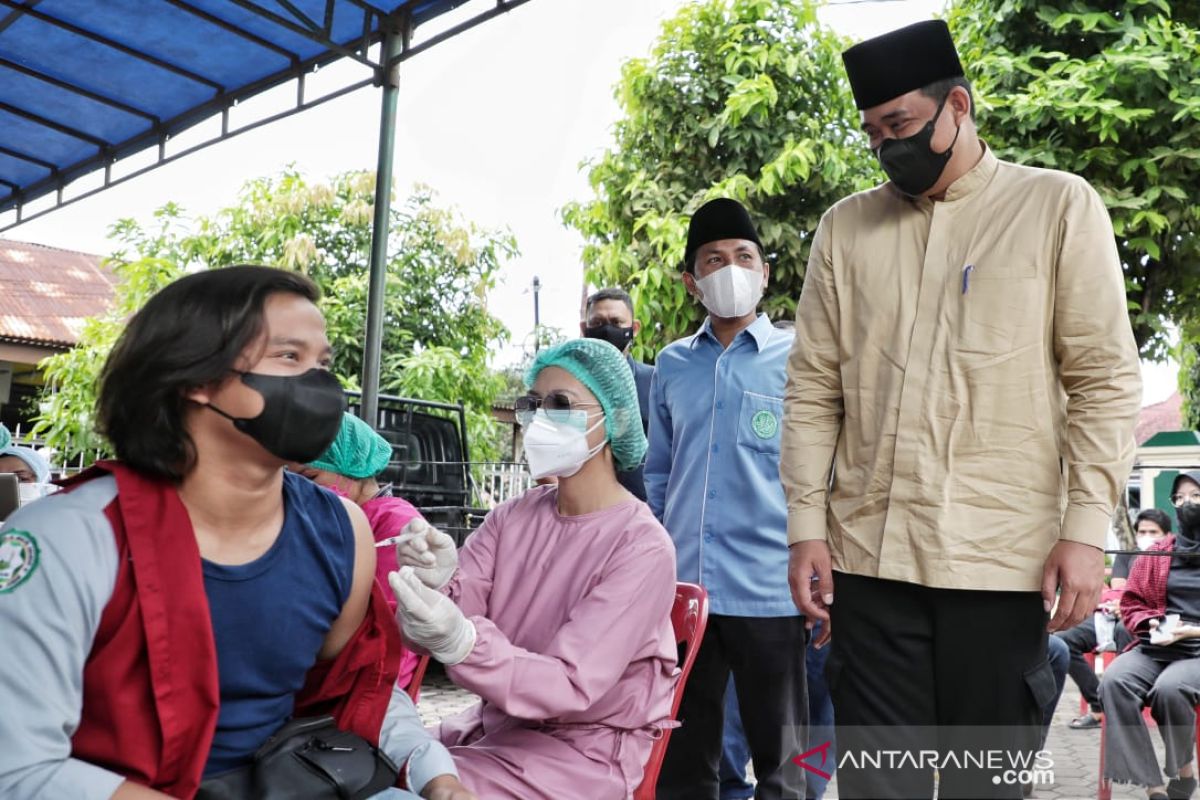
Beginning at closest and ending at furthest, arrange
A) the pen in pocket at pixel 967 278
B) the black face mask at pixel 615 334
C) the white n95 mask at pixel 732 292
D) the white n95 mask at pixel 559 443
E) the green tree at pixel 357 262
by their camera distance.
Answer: the pen in pocket at pixel 967 278
the white n95 mask at pixel 559 443
the white n95 mask at pixel 732 292
the black face mask at pixel 615 334
the green tree at pixel 357 262

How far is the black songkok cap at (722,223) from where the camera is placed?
369 centimetres

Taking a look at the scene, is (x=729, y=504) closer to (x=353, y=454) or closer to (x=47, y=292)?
(x=353, y=454)

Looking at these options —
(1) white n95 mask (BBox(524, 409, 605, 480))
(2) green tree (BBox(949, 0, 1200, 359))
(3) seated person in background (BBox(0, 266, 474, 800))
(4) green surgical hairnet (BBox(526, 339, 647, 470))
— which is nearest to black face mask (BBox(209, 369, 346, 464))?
(3) seated person in background (BBox(0, 266, 474, 800))

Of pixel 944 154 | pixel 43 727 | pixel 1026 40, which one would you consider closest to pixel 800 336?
pixel 944 154

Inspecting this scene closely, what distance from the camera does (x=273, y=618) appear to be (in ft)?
6.05

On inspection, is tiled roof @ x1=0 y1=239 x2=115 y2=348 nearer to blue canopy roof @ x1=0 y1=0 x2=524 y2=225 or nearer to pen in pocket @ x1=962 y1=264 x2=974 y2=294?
blue canopy roof @ x1=0 y1=0 x2=524 y2=225

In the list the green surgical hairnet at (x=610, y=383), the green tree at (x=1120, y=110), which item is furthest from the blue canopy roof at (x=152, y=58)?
the green tree at (x=1120, y=110)

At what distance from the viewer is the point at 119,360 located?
1.83m

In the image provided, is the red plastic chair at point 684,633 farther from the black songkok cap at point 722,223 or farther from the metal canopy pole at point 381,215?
the metal canopy pole at point 381,215

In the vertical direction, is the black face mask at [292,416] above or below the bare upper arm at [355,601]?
above

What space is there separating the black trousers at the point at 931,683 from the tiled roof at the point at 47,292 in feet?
53.1

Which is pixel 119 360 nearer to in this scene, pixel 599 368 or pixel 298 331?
pixel 298 331

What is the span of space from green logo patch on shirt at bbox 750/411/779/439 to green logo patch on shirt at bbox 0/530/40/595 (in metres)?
2.29

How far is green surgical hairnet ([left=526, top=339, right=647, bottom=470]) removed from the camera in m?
2.68
